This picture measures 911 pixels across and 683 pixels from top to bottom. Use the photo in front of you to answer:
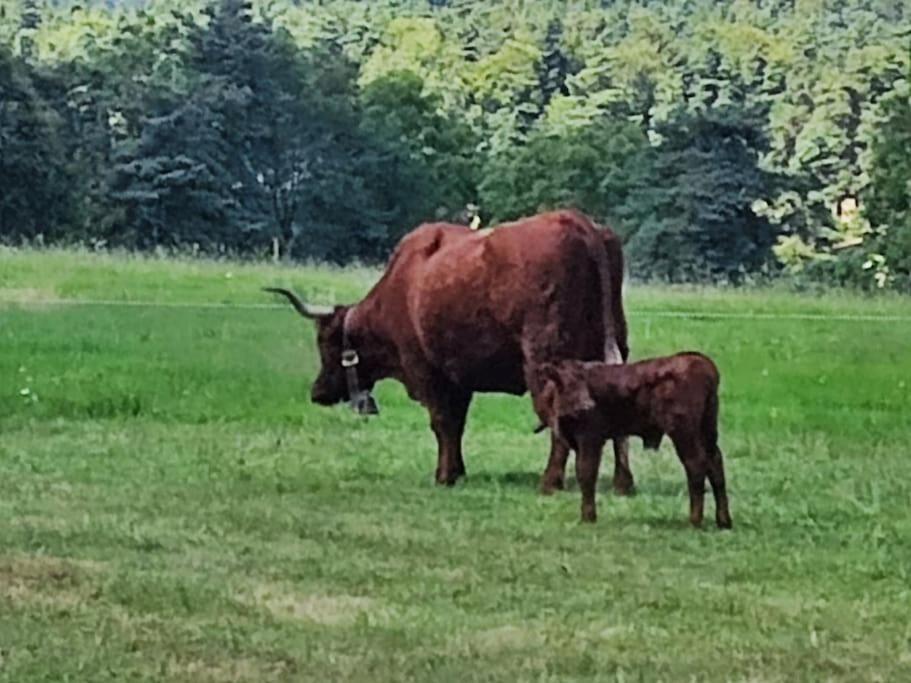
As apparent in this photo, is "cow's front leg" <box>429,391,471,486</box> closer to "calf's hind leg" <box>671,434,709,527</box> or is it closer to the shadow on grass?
the shadow on grass

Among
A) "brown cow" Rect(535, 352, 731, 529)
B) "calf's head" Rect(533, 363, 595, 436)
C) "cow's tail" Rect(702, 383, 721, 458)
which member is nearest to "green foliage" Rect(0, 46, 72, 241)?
"calf's head" Rect(533, 363, 595, 436)

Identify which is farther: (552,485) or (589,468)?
(552,485)

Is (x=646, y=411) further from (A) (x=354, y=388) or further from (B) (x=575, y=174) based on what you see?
(B) (x=575, y=174)

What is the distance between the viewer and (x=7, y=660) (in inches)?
264

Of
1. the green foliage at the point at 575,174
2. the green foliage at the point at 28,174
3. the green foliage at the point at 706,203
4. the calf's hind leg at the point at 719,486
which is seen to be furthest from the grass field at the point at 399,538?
the green foliage at the point at 575,174

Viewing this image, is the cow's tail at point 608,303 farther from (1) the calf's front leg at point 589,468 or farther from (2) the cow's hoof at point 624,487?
(1) the calf's front leg at point 589,468

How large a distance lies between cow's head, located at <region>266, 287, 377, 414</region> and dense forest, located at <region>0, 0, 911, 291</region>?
17.5 meters

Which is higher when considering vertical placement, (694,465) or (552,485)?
(694,465)

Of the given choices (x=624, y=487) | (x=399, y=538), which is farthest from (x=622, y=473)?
(x=399, y=538)

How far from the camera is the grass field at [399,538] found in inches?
274

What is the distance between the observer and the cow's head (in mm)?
13102

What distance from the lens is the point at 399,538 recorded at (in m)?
9.55

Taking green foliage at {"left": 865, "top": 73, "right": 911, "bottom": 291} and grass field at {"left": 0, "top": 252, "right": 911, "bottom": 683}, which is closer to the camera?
grass field at {"left": 0, "top": 252, "right": 911, "bottom": 683}

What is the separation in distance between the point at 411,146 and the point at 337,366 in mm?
21338
